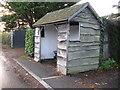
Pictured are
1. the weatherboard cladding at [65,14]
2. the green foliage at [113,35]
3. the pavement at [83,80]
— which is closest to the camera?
the pavement at [83,80]

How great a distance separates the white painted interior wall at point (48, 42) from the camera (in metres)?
9.95

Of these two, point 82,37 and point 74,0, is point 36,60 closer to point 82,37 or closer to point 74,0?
point 82,37

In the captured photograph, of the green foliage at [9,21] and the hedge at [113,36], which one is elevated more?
the green foliage at [9,21]

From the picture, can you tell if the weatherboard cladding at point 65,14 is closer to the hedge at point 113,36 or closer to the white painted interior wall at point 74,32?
the white painted interior wall at point 74,32

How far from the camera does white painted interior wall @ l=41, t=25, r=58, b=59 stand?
9945 millimetres

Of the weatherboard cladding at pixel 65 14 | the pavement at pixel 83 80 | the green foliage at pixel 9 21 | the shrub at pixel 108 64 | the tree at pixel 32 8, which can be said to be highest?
the tree at pixel 32 8

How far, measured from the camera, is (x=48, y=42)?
33.2 ft

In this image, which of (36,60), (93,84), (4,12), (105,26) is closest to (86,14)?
(105,26)

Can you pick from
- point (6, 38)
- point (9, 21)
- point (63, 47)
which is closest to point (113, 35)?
point (63, 47)

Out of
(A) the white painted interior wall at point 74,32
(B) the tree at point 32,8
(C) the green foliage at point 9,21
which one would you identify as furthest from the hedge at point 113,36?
(C) the green foliage at point 9,21

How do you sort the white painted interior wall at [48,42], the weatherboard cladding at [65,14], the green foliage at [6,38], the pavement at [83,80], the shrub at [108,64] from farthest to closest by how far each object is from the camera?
→ the green foliage at [6,38] → the white painted interior wall at [48,42] → the shrub at [108,64] → the weatherboard cladding at [65,14] → the pavement at [83,80]

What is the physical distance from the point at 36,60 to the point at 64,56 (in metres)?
3.69

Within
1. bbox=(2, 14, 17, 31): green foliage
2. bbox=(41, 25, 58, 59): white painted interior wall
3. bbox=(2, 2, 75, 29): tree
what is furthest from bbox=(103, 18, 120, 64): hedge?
bbox=(2, 14, 17, 31): green foliage

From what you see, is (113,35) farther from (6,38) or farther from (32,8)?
(6,38)
